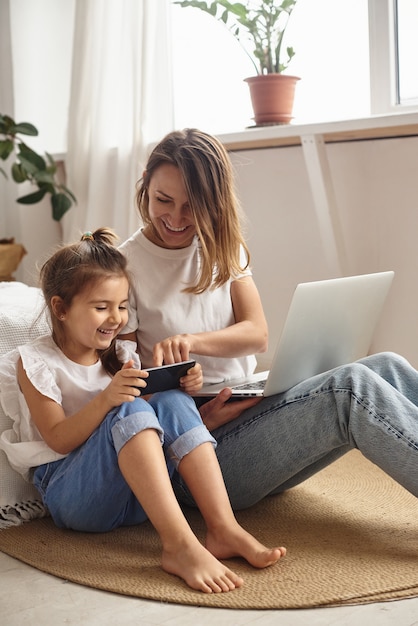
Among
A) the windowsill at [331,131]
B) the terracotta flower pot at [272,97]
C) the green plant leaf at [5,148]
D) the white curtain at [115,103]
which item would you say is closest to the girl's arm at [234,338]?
the windowsill at [331,131]

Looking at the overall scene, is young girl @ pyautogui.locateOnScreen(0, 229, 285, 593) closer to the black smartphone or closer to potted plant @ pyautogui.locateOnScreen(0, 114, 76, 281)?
the black smartphone

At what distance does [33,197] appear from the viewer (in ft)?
10.4

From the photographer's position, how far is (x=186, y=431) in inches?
56.1

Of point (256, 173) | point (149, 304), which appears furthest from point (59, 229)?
point (149, 304)

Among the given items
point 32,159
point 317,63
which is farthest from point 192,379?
point 32,159

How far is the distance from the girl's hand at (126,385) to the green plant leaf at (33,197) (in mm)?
1856

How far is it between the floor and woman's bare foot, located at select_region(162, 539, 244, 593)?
49 mm

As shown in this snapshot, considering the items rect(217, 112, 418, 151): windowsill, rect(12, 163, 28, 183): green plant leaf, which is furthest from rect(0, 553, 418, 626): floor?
rect(12, 163, 28, 183): green plant leaf

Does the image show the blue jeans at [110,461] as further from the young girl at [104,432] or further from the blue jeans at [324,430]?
the blue jeans at [324,430]

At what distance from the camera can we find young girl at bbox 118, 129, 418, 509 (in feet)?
4.62

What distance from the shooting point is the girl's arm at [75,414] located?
1380 mm

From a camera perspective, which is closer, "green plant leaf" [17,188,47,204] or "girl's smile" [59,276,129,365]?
"girl's smile" [59,276,129,365]

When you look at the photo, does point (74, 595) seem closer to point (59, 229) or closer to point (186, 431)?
point (186, 431)

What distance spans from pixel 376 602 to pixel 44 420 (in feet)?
1.94
